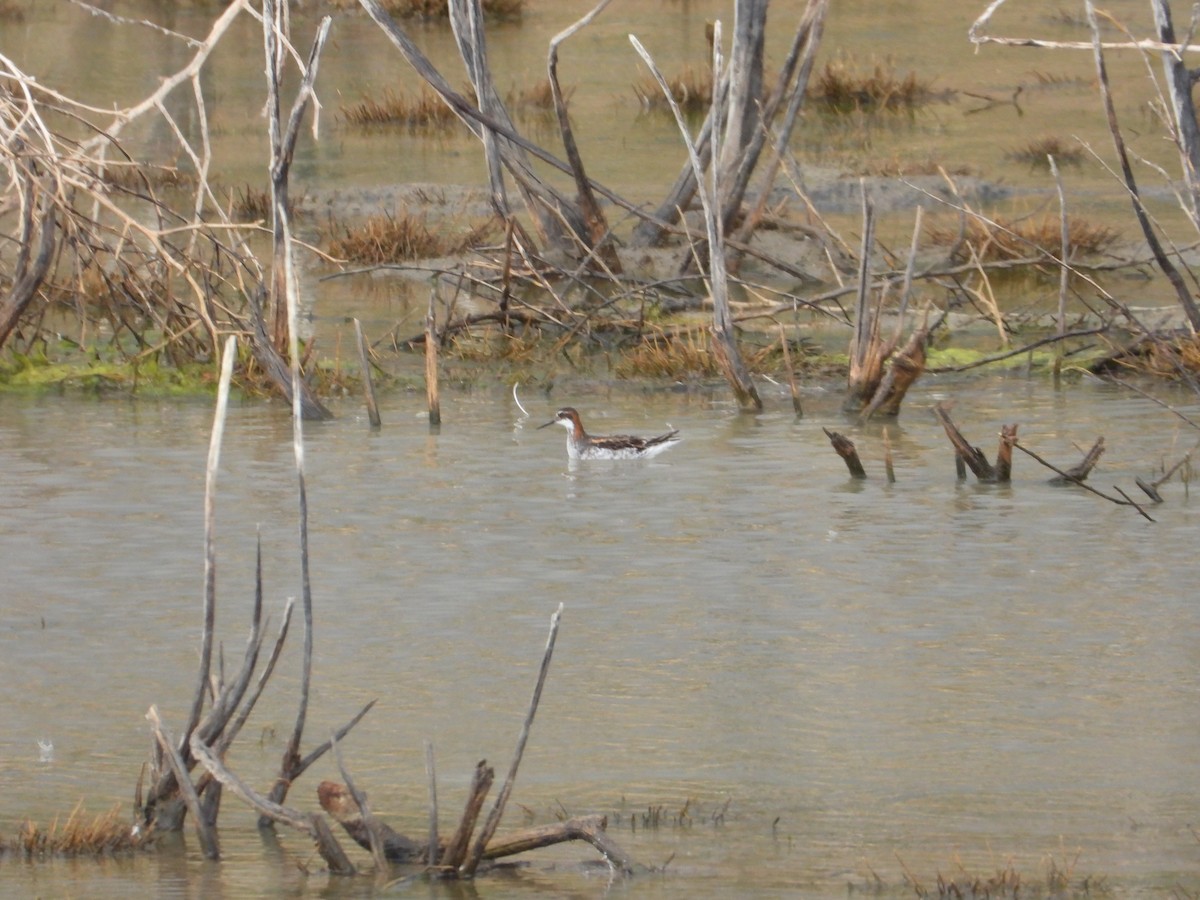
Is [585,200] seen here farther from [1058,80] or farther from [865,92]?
[1058,80]

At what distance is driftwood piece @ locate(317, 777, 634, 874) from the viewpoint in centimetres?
421

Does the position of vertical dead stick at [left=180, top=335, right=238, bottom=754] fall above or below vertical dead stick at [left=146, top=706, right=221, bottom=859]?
above

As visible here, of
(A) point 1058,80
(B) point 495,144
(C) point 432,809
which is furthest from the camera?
(A) point 1058,80

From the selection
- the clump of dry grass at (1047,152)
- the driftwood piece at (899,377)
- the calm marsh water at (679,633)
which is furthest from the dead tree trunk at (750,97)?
the clump of dry grass at (1047,152)

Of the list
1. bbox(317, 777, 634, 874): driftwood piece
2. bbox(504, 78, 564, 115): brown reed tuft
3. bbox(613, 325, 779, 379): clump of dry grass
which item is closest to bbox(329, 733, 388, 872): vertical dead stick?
bbox(317, 777, 634, 874): driftwood piece

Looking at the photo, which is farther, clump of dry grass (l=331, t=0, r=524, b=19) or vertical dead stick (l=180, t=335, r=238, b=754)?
clump of dry grass (l=331, t=0, r=524, b=19)

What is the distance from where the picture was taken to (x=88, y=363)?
11.4 meters

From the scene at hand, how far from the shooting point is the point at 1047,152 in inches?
684

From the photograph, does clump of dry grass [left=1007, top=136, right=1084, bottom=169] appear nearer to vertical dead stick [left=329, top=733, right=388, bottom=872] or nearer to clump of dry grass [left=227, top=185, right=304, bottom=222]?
clump of dry grass [left=227, top=185, right=304, bottom=222]

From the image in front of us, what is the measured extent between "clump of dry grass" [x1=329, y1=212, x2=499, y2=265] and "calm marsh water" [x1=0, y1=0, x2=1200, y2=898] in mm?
2781

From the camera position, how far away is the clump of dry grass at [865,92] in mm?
20500

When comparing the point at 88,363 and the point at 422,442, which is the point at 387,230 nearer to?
the point at 88,363

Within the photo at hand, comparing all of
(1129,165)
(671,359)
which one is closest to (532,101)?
(671,359)

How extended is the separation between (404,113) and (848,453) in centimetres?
1214
